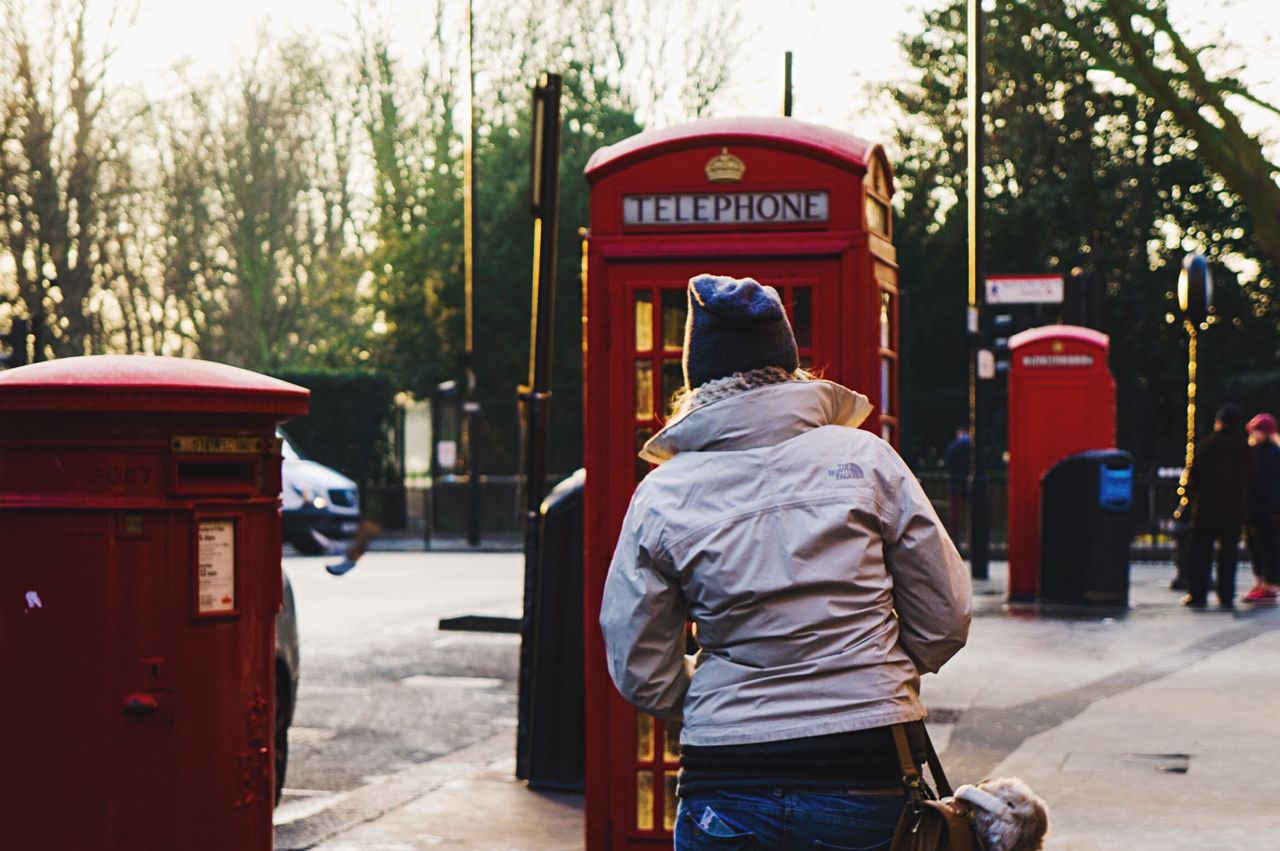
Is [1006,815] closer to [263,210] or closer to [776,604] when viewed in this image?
[776,604]

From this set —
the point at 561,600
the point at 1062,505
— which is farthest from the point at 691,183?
the point at 1062,505

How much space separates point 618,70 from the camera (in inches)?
1389

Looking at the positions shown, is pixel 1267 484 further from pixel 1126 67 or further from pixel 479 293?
pixel 479 293

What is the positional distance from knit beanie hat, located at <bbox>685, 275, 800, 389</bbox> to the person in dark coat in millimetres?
12358

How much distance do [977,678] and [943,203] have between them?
22546 mm

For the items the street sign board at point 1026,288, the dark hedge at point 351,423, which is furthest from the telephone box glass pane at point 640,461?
the dark hedge at point 351,423

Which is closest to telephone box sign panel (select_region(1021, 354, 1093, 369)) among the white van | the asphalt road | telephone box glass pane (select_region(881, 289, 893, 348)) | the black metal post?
the asphalt road

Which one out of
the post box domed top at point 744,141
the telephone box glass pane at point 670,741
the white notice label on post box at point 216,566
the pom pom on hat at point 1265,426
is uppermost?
the post box domed top at point 744,141

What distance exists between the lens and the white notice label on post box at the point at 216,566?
15.1 ft

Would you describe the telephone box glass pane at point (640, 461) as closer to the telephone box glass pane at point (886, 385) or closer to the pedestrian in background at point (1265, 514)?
the telephone box glass pane at point (886, 385)

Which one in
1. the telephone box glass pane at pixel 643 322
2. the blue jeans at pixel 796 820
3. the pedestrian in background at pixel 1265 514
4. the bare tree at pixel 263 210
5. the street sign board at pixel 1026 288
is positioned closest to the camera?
the blue jeans at pixel 796 820

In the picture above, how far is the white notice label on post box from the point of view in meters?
4.61

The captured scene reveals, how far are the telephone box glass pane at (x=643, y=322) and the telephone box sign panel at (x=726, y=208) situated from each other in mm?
251

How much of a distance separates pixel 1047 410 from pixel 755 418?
12.7m
